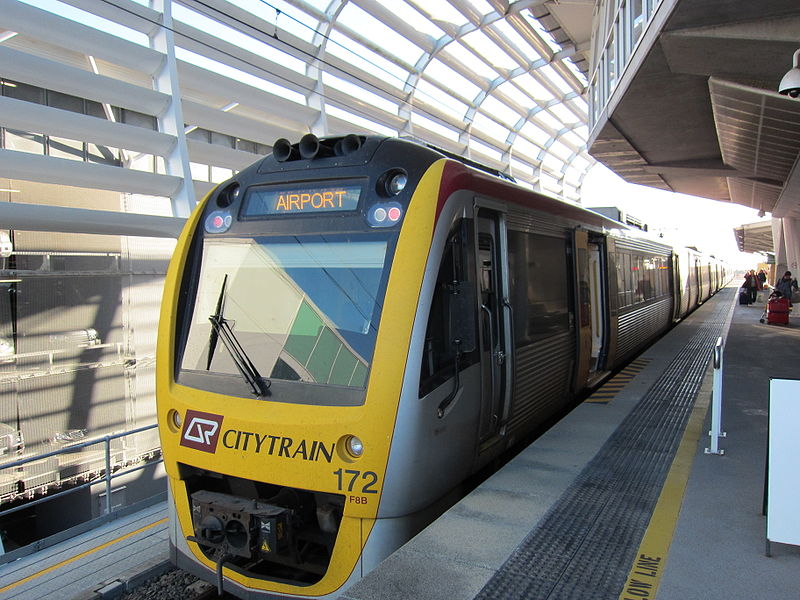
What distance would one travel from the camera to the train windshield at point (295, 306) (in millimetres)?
3834

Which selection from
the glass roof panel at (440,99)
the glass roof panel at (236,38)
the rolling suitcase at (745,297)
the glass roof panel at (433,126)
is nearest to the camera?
the glass roof panel at (236,38)

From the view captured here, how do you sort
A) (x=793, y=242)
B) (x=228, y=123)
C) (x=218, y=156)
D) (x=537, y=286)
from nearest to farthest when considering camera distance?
(x=537, y=286)
(x=218, y=156)
(x=228, y=123)
(x=793, y=242)

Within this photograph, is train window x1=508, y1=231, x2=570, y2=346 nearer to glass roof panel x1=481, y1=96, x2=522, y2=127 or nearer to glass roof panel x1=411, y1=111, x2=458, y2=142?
glass roof panel x1=411, y1=111, x2=458, y2=142

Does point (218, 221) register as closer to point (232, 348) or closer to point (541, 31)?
point (232, 348)

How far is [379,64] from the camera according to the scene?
63.6 feet

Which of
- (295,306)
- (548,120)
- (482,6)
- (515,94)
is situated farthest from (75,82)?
(548,120)

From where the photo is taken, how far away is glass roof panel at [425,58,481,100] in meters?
22.0

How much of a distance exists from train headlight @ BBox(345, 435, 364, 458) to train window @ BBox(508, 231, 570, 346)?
6.19 ft

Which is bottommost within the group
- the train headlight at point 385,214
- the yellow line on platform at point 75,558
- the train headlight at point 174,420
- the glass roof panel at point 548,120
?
the yellow line on platform at point 75,558

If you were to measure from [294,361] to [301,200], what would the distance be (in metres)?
1.13

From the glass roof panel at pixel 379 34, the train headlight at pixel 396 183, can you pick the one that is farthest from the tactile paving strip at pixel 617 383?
the glass roof panel at pixel 379 34

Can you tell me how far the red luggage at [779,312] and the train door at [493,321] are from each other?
14814 millimetres

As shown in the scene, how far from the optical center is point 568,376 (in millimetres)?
6555

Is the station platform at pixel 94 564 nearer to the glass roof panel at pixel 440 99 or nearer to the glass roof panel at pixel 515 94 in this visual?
the glass roof panel at pixel 440 99
